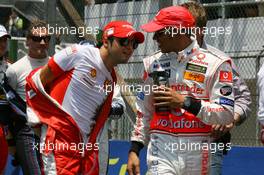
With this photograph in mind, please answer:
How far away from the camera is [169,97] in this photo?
224 inches

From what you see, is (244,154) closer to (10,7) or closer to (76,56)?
(76,56)

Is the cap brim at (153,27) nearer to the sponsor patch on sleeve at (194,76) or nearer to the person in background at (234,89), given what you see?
the sponsor patch on sleeve at (194,76)

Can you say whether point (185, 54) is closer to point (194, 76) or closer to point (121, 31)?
point (194, 76)

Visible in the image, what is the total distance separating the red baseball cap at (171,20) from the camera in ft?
19.3

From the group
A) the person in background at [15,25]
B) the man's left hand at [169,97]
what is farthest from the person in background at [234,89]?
the person in background at [15,25]

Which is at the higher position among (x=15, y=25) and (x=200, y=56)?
(x=15, y=25)

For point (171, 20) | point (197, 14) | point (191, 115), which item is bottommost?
point (191, 115)

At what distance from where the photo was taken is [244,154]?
27.8 feet

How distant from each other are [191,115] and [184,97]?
0.79 ft

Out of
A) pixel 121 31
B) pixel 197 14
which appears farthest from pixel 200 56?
pixel 197 14

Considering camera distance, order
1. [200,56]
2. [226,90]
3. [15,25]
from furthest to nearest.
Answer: [15,25] → [200,56] → [226,90]

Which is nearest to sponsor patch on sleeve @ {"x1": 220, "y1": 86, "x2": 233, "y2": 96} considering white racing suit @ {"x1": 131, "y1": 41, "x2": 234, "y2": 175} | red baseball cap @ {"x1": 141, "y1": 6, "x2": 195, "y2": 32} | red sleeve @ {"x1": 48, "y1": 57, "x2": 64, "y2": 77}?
white racing suit @ {"x1": 131, "y1": 41, "x2": 234, "y2": 175}

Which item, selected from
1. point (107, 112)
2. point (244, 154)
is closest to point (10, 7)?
point (244, 154)

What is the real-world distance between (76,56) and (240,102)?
1.55 meters
